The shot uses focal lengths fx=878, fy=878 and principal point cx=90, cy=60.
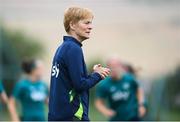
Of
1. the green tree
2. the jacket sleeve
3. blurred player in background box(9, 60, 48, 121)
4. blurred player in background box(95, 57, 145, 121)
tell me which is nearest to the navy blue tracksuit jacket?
the jacket sleeve

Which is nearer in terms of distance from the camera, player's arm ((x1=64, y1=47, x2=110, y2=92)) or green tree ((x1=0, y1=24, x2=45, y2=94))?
player's arm ((x1=64, y1=47, x2=110, y2=92))

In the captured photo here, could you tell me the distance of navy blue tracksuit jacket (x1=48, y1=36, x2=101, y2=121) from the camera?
742 cm

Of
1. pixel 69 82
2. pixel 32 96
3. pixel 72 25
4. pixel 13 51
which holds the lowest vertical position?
pixel 13 51

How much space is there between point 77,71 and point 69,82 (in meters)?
0.15

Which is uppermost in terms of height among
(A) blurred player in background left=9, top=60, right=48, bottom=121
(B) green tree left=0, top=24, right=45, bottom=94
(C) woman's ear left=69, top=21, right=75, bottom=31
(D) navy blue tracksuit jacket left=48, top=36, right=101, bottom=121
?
(C) woman's ear left=69, top=21, right=75, bottom=31

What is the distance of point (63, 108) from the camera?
753 cm

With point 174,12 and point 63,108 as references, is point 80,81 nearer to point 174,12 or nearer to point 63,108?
point 63,108

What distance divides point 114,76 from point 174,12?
7.55 meters

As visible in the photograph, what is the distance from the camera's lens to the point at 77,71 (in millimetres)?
7402

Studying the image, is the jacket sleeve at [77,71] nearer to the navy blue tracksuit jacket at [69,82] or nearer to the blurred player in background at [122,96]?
the navy blue tracksuit jacket at [69,82]

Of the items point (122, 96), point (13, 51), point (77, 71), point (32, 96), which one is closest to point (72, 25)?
point (77, 71)

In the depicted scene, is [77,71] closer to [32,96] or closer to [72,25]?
[72,25]

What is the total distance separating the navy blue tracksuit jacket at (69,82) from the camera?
7.42 m

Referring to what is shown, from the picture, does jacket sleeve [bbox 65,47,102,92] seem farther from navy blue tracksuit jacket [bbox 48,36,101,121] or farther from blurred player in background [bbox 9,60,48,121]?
blurred player in background [bbox 9,60,48,121]
